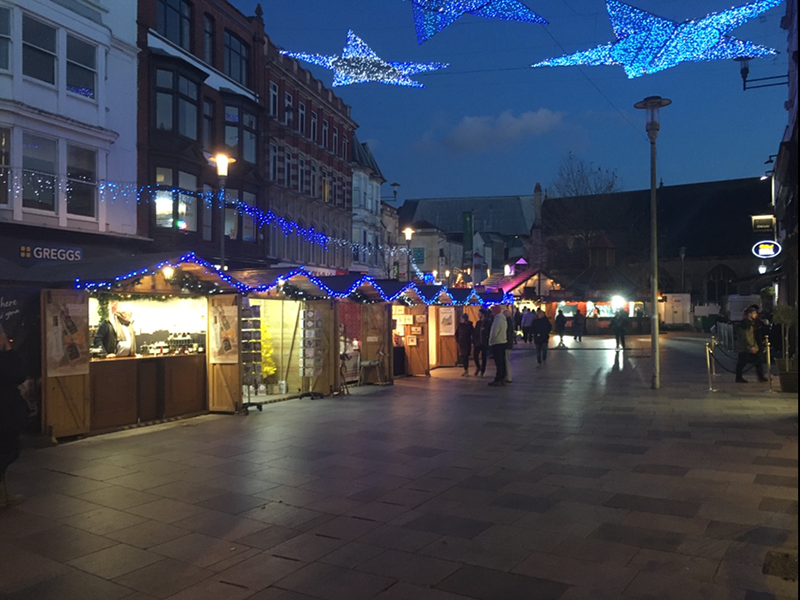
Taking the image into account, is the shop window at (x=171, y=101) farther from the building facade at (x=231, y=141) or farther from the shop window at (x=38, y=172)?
the shop window at (x=38, y=172)

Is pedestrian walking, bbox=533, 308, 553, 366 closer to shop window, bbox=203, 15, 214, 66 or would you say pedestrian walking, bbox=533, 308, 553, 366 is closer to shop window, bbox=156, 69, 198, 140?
shop window, bbox=156, 69, 198, 140

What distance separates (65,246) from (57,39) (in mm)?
5818

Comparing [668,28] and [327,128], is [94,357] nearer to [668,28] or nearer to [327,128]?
[668,28]

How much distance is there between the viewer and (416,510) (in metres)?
6.53

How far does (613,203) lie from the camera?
52969 millimetres

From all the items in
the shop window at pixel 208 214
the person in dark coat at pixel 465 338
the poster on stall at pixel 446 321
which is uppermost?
the shop window at pixel 208 214

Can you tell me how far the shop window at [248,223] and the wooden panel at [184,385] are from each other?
1672 centimetres

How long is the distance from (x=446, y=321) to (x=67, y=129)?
41.1ft

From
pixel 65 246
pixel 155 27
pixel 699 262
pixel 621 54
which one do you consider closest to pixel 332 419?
pixel 621 54

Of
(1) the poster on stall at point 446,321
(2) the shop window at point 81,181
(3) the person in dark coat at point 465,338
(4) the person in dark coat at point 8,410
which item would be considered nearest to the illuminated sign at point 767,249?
(3) the person in dark coat at point 465,338

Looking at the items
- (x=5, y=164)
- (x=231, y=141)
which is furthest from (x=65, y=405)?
(x=231, y=141)

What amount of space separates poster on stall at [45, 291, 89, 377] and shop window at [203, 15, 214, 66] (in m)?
18.5

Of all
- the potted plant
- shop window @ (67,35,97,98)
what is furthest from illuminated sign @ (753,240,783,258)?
shop window @ (67,35,97,98)

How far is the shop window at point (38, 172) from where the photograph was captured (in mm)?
18766
